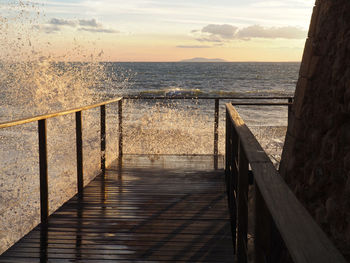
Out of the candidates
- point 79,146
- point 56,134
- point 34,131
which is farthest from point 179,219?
point 34,131

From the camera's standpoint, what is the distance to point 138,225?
3031 mm

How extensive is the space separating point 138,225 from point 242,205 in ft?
4.23

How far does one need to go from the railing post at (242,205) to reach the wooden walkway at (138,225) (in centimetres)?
46

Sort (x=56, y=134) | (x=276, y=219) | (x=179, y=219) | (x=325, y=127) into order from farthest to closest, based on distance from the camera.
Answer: (x=56, y=134), (x=179, y=219), (x=325, y=127), (x=276, y=219)

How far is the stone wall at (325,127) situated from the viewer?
2.14 metres

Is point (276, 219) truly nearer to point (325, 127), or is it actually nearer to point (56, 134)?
point (325, 127)

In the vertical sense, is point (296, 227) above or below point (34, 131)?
above

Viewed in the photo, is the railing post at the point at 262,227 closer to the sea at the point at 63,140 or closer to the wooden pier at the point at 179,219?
the wooden pier at the point at 179,219

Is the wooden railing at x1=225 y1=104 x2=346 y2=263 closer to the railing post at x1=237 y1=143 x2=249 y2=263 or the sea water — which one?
the railing post at x1=237 y1=143 x2=249 y2=263

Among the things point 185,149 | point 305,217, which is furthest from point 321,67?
point 185,149

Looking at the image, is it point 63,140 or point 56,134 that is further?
point 56,134

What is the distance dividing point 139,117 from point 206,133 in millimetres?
4496

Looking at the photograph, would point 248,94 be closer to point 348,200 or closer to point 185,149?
point 185,149

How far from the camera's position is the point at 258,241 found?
50.3 inches
